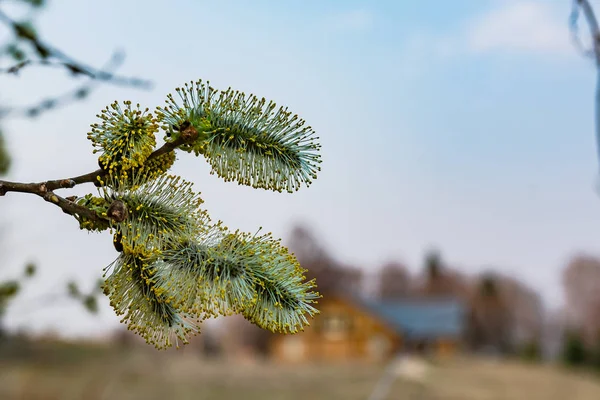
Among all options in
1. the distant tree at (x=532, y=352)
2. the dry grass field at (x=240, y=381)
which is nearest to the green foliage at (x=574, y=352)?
the dry grass field at (x=240, y=381)

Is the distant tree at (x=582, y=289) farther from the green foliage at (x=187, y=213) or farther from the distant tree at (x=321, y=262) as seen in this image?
the green foliage at (x=187, y=213)

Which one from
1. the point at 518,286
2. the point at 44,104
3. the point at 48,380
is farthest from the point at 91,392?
the point at 518,286

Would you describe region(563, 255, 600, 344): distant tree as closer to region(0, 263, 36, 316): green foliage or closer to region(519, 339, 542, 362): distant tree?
region(519, 339, 542, 362): distant tree

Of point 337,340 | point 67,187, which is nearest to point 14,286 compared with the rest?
point 67,187

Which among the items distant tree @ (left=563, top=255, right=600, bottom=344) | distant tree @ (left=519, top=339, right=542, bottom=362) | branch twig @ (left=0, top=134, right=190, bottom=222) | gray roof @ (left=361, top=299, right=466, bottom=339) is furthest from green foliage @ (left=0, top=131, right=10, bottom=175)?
distant tree @ (left=563, top=255, right=600, bottom=344)

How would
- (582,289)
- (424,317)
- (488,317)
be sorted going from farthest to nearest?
(488,317), (582,289), (424,317)

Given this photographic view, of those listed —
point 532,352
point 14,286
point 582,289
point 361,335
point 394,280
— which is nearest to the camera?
point 14,286

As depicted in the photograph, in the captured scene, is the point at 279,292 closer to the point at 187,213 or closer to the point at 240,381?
the point at 187,213
